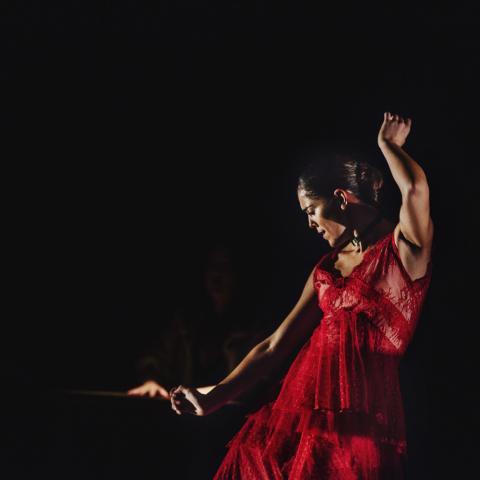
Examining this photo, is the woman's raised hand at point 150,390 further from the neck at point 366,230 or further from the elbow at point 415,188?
the elbow at point 415,188

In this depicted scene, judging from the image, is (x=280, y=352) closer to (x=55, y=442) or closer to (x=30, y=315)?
(x=55, y=442)

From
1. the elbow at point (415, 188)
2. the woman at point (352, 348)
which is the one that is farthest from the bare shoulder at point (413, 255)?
the elbow at point (415, 188)

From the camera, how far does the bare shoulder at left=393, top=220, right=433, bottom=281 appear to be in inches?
80.0

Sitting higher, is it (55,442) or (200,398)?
(200,398)

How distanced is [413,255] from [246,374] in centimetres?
61

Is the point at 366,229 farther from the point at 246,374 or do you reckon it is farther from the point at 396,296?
the point at 246,374

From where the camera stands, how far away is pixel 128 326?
3373 mm

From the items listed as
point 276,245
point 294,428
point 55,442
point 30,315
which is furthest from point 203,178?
point 294,428

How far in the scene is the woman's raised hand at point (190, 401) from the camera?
2.23 meters

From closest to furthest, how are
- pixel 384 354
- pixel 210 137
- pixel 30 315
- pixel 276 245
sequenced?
pixel 384 354, pixel 276 245, pixel 210 137, pixel 30 315

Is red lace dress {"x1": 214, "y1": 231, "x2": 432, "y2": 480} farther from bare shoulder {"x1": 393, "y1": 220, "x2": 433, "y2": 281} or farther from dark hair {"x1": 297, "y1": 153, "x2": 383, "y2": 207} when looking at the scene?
dark hair {"x1": 297, "y1": 153, "x2": 383, "y2": 207}

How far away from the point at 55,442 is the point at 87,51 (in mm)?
1537

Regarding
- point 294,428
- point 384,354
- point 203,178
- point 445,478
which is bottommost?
point 445,478

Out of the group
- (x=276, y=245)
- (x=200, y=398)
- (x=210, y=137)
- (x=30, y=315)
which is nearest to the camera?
(x=200, y=398)
